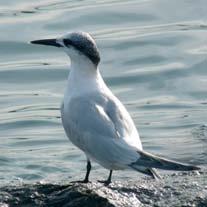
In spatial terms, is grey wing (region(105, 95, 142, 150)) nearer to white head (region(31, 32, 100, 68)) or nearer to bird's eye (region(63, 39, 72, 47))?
white head (region(31, 32, 100, 68))

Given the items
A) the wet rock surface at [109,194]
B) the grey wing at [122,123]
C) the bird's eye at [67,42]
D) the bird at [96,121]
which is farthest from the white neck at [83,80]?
the wet rock surface at [109,194]

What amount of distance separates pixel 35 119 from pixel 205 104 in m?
2.09

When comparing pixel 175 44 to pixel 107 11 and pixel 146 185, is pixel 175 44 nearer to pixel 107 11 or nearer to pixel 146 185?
pixel 107 11

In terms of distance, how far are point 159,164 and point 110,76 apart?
571cm

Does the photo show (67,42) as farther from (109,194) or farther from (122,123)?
(109,194)

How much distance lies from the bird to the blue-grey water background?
119cm

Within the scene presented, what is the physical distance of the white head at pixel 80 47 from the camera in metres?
8.55

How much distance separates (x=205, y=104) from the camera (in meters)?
12.3

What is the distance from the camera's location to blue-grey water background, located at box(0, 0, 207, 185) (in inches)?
420

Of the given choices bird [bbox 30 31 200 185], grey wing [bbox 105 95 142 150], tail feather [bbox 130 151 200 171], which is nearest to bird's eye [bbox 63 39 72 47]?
bird [bbox 30 31 200 185]

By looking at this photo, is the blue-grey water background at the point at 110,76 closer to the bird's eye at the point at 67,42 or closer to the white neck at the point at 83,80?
the white neck at the point at 83,80

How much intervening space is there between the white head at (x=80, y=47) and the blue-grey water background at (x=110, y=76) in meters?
1.30

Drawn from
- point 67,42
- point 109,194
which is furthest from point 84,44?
point 109,194

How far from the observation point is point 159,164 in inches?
297
